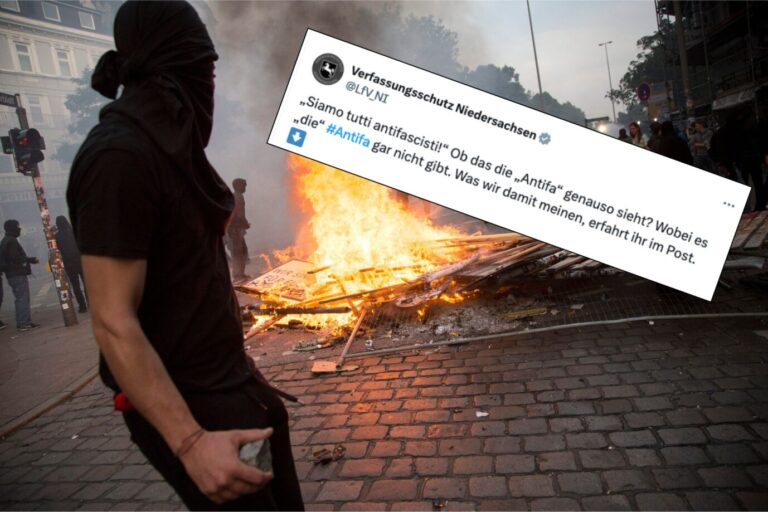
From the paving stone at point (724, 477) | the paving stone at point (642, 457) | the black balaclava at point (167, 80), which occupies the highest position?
the black balaclava at point (167, 80)

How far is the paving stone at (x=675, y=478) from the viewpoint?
8.61ft

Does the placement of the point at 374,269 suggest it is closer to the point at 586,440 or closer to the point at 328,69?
the point at 328,69

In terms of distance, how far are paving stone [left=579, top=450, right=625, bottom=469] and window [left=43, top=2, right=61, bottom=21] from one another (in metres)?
63.8

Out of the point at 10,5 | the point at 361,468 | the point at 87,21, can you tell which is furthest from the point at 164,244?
the point at 87,21

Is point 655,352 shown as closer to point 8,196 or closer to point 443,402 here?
point 443,402

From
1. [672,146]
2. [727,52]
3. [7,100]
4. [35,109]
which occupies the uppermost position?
[35,109]

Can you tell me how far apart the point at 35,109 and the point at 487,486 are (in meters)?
60.9

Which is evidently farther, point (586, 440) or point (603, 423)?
point (603, 423)

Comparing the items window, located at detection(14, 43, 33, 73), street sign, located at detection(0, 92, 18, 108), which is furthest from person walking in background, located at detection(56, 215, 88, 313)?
window, located at detection(14, 43, 33, 73)

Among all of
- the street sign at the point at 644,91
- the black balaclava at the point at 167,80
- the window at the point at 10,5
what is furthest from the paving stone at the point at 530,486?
the window at the point at 10,5

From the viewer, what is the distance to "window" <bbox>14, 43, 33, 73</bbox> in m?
45.4

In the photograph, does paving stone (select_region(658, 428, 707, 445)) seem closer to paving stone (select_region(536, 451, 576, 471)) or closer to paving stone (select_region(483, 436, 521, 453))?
paving stone (select_region(536, 451, 576, 471))
